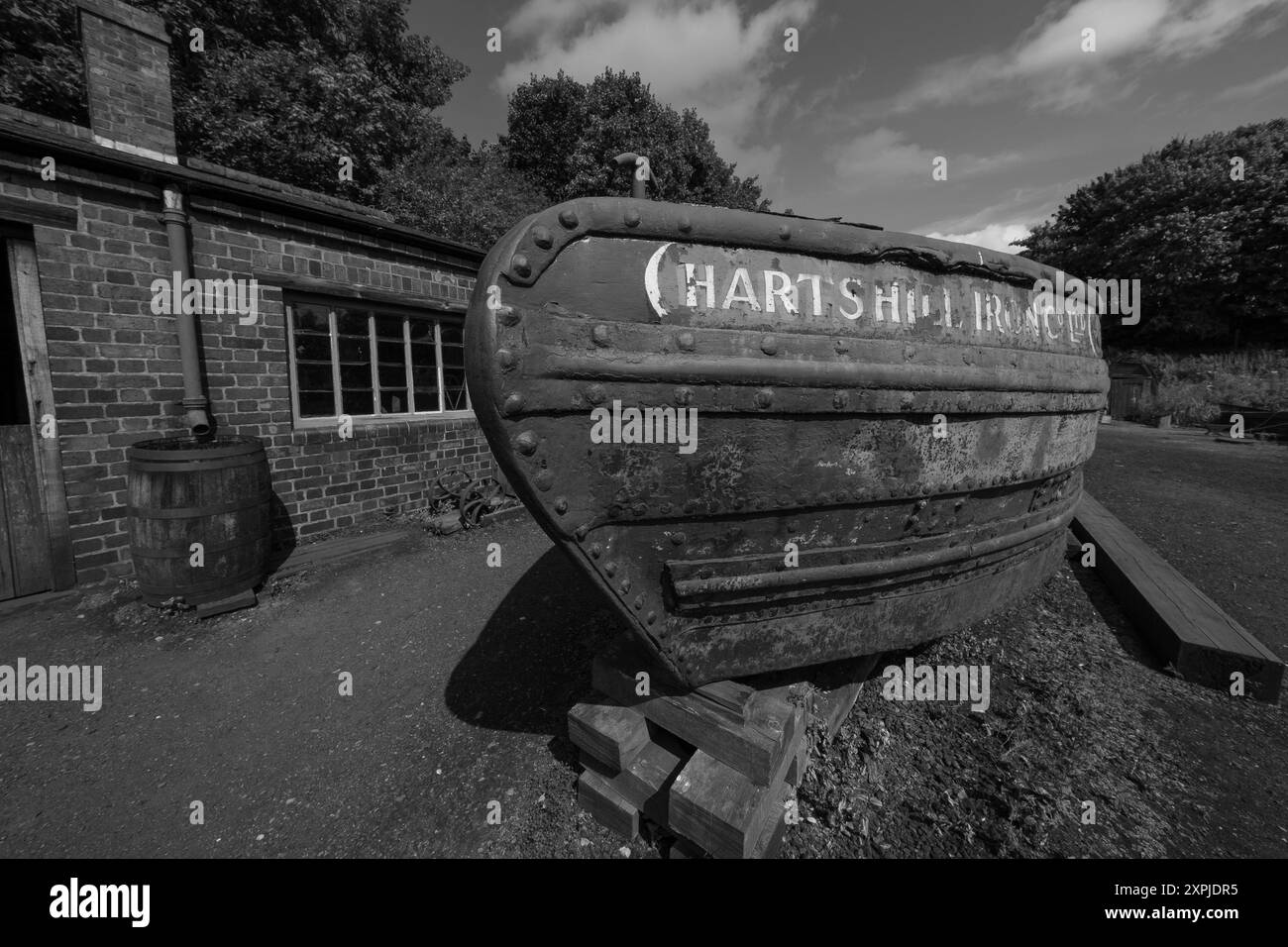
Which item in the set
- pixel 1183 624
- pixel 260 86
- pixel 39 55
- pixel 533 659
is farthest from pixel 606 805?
pixel 39 55

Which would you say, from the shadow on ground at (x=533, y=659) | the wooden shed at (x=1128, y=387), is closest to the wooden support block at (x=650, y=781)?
the shadow on ground at (x=533, y=659)

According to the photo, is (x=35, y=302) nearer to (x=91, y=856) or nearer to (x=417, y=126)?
(x=91, y=856)

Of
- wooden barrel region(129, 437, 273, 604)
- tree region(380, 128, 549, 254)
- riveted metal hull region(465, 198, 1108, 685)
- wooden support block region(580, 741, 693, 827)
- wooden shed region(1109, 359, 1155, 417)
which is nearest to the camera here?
riveted metal hull region(465, 198, 1108, 685)

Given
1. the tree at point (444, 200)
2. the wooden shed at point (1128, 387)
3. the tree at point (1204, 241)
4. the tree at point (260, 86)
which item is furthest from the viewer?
the tree at point (1204, 241)

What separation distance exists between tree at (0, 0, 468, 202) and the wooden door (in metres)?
9.37

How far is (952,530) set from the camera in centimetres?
208

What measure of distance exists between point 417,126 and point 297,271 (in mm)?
12876

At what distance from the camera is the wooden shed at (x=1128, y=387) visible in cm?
1827

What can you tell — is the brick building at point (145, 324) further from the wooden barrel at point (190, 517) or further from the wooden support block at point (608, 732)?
the wooden support block at point (608, 732)

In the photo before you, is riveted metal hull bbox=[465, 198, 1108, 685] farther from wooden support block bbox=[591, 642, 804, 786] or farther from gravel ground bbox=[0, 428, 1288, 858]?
gravel ground bbox=[0, 428, 1288, 858]

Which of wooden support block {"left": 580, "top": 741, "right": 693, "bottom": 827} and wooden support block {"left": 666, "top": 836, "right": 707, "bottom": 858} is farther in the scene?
wooden support block {"left": 580, "top": 741, "right": 693, "bottom": 827}

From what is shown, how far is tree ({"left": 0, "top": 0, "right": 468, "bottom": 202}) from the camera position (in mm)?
9727

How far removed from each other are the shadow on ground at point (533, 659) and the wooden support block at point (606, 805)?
1.67 feet

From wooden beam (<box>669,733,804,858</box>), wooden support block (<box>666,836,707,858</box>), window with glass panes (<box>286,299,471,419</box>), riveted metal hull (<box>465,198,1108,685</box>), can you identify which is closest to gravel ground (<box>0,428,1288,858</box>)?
wooden support block (<box>666,836,707,858</box>)
